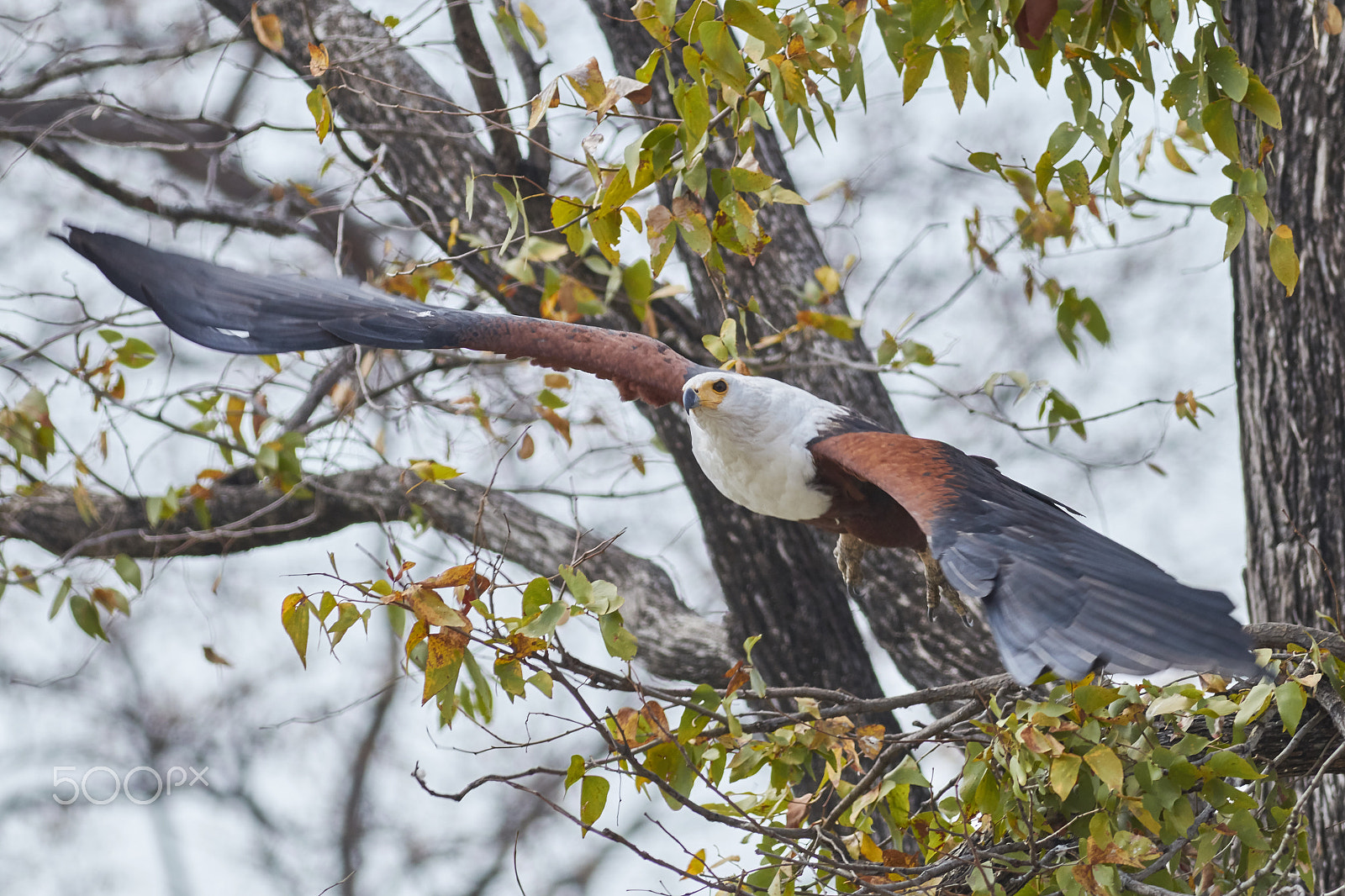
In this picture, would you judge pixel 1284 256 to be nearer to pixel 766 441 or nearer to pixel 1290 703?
pixel 1290 703

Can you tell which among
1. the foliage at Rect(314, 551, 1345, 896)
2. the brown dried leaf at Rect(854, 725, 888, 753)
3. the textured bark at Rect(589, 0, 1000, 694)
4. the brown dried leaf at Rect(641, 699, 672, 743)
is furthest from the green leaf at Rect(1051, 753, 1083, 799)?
the textured bark at Rect(589, 0, 1000, 694)

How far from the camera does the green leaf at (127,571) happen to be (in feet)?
11.5

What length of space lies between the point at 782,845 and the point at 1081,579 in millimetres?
965

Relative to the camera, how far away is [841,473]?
2.56m

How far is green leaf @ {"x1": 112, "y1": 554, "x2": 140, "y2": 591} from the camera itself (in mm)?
3510

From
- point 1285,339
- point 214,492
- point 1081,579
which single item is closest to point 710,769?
point 1081,579

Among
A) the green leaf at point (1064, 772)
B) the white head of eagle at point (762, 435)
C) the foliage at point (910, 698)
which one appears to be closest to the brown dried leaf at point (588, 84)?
the foliage at point (910, 698)

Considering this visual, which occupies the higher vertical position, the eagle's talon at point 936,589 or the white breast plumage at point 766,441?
the white breast plumage at point 766,441

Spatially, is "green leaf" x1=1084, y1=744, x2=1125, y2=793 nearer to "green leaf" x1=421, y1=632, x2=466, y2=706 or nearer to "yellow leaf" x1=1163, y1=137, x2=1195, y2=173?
"green leaf" x1=421, y1=632, x2=466, y2=706

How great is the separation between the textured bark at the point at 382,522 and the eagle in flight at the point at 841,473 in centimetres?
97

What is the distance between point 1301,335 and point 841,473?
4.47ft

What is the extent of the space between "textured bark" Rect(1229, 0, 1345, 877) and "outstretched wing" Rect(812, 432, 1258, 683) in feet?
3.66

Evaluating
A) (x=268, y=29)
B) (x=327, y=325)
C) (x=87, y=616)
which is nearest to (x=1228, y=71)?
(x=327, y=325)

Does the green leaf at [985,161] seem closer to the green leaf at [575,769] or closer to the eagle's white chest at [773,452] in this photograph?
the eagle's white chest at [773,452]
